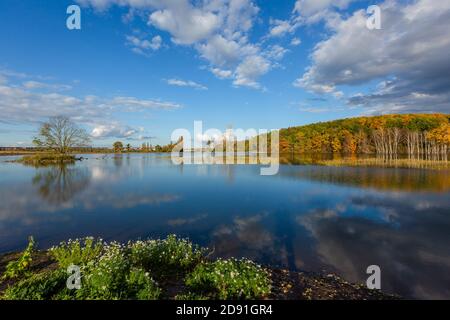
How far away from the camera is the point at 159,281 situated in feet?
18.5

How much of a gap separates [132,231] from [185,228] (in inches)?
89.9

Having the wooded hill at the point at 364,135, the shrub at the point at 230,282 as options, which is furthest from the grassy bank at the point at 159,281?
the wooded hill at the point at 364,135

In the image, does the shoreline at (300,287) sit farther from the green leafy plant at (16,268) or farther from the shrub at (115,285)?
the shrub at (115,285)

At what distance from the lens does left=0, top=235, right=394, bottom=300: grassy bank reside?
15.1 ft

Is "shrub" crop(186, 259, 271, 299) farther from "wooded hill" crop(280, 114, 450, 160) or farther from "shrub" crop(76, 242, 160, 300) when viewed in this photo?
"wooded hill" crop(280, 114, 450, 160)

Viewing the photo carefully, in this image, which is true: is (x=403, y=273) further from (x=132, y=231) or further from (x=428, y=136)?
(x=428, y=136)

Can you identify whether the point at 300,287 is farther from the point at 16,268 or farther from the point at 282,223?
the point at 16,268

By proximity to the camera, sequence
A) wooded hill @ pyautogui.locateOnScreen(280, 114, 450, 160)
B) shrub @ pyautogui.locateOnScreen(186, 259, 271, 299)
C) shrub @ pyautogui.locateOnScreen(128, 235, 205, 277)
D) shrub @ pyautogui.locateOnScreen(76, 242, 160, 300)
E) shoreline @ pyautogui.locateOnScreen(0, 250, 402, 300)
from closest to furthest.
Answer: shrub @ pyautogui.locateOnScreen(76, 242, 160, 300)
shrub @ pyautogui.locateOnScreen(186, 259, 271, 299)
shoreline @ pyautogui.locateOnScreen(0, 250, 402, 300)
shrub @ pyautogui.locateOnScreen(128, 235, 205, 277)
wooded hill @ pyautogui.locateOnScreen(280, 114, 450, 160)

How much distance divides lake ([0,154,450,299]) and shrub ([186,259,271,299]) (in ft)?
7.72

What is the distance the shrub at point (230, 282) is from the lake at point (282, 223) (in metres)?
2.35

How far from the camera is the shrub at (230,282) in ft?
16.3

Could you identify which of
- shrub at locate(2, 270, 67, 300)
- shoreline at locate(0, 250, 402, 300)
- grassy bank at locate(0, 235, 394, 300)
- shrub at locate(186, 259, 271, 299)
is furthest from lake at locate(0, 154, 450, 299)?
shrub at locate(2, 270, 67, 300)

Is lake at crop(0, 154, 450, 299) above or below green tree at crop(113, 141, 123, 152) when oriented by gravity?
below

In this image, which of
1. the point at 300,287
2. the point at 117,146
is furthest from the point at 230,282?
the point at 117,146
